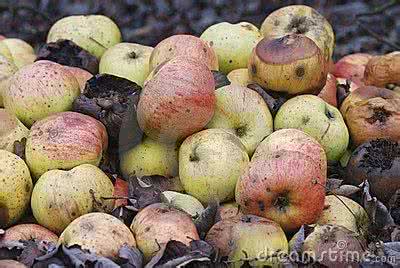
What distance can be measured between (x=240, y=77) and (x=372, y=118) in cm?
51

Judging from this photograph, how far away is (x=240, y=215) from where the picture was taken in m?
2.19

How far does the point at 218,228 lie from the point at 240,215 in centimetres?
10

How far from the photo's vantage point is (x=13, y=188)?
2314 mm

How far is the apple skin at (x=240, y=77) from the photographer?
285cm

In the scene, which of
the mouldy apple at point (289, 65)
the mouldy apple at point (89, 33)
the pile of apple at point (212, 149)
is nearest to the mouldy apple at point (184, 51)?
the pile of apple at point (212, 149)

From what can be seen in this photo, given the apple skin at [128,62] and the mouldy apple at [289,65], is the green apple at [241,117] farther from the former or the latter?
the apple skin at [128,62]

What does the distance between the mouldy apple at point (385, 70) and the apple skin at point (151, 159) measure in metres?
1.08

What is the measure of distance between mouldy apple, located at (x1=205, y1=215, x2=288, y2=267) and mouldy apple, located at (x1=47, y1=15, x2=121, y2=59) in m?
1.43

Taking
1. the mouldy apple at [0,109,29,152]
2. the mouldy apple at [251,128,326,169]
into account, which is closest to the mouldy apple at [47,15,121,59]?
the mouldy apple at [0,109,29,152]

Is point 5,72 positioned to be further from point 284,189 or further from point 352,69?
point 352,69

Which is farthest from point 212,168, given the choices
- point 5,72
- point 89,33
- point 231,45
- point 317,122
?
point 89,33

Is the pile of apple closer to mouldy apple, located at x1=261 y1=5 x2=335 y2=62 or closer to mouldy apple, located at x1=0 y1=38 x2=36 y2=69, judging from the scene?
mouldy apple, located at x1=261 y1=5 x2=335 y2=62

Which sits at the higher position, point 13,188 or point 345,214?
point 13,188

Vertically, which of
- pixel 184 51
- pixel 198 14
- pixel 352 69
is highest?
pixel 184 51
